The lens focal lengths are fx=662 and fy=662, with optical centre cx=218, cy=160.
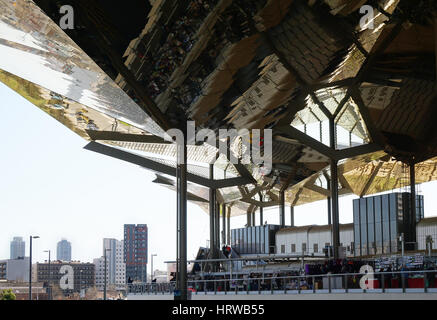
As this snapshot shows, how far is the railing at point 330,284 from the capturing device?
1756 cm

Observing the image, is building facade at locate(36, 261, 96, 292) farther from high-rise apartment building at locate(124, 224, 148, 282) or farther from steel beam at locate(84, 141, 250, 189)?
steel beam at locate(84, 141, 250, 189)

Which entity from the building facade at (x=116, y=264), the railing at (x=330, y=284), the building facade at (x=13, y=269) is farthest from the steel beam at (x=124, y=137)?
the building facade at (x=116, y=264)

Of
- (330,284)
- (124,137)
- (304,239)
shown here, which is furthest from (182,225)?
(304,239)

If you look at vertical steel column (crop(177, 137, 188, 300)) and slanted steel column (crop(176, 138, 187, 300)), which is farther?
vertical steel column (crop(177, 137, 188, 300))

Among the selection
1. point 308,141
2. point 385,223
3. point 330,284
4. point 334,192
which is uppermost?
point 308,141

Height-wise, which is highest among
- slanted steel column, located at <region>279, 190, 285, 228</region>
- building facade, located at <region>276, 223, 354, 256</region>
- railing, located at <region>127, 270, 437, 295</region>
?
slanted steel column, located at <region>279, 190, 285, 228</region>

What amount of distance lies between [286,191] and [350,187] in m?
6.59

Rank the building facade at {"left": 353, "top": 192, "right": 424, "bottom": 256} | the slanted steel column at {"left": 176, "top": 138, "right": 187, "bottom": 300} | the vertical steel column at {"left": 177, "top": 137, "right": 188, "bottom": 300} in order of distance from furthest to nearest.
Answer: the building facade at {"left": 353, "top": 192, "right": 424, "bottom": 256}, the vertical steel column at {"left": 177, "top": 137, "right": 188, "bottom": 300}, the slanted steel column at {"left": 176, "top": 138, "right": 187, "bottom": 300}

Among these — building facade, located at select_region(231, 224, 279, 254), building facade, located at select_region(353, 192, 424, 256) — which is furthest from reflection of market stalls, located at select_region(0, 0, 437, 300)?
building facade, located at select_region(231, 224, 279, 254)

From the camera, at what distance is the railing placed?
1756 centimetres

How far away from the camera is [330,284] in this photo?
20953 mm

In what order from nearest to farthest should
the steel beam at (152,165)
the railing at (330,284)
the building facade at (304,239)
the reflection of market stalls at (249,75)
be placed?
the railing at (330,284)
the reflection of market stalls at (249,75)
the steel beam at (152,165)
the building facade at (304,239)

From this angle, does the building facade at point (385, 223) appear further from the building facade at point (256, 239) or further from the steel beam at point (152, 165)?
the building facade at point (256, 239)

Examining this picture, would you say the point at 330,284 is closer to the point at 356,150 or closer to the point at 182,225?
the point at 182,225
